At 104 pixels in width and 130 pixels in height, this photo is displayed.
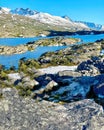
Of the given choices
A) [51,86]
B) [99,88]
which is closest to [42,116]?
[99,88]

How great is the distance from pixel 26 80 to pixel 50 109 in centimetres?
3146

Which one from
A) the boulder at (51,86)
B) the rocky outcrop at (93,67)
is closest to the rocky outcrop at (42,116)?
the boulder at (51,86)

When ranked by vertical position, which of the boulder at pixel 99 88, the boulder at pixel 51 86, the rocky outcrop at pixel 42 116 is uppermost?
the rocky outcrop at pixel 42 116

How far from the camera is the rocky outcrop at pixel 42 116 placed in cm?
2088

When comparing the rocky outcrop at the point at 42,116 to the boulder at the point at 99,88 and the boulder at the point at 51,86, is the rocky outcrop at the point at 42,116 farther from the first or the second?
the boulder at the point at 51,86

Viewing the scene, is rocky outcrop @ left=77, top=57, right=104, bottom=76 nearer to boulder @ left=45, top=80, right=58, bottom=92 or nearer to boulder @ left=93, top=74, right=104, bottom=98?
boulder @ left=45, top=80, right=58, bottom=92

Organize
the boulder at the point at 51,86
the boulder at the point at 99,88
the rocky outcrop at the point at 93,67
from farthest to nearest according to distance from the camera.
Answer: the rocky outcrop at the point at 93,67
the boulder at the point at 51,86
the boulder at the point at 99,88

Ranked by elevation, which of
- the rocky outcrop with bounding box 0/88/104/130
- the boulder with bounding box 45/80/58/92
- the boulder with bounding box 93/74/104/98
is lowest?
the boulder with bounding box 45/80/58/92

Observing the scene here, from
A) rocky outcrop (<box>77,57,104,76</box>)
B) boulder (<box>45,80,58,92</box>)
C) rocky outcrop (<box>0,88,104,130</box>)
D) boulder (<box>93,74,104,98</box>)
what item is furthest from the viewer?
rocky outcrop (<box>77,57,104,76</box>)

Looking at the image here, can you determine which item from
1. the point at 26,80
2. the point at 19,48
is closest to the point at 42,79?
the point at 26,80

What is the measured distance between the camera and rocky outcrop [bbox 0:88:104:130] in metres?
20.9

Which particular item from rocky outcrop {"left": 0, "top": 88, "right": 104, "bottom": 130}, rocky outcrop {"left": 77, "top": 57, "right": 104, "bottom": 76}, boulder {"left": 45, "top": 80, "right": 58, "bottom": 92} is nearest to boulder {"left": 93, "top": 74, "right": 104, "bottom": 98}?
boulder {"left": 45, "top": 80, "right": 58, "bottom": 92}

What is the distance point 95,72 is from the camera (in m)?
61.2

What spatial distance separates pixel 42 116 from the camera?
21.5 metres
